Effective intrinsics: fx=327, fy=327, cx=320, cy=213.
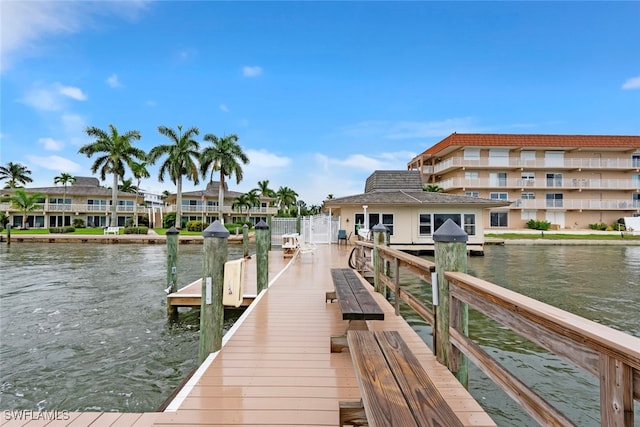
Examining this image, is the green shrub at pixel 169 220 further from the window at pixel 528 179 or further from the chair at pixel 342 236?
the window at pixel 528 179

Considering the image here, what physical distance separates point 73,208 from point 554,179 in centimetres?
5631

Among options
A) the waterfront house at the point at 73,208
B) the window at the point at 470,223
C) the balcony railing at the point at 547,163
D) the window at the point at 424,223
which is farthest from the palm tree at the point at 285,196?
the window at the point at 470,223

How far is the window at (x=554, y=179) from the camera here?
113 feet

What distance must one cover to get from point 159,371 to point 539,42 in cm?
2781

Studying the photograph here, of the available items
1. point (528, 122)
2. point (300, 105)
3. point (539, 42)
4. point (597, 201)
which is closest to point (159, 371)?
point (300, 105)

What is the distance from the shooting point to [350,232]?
63.9 ft

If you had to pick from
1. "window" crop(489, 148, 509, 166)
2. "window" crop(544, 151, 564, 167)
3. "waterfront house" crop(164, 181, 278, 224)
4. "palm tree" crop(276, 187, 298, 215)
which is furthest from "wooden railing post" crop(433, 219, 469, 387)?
"palm tree" crop(276, 187, 298, 215)

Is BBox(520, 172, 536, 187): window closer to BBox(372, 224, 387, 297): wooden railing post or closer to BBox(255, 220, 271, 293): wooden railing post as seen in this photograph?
BBox(372, 224, 387, 297): wooden railing post

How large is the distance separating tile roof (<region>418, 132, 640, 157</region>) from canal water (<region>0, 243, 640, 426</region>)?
24475mm

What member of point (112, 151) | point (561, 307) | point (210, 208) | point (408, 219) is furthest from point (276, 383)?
point (210, 208)

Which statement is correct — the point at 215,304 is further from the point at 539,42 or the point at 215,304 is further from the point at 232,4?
the point at 539,42

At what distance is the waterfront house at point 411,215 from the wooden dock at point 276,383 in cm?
1416

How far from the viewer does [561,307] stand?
7.88m

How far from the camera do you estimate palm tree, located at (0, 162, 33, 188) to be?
2060 inches
